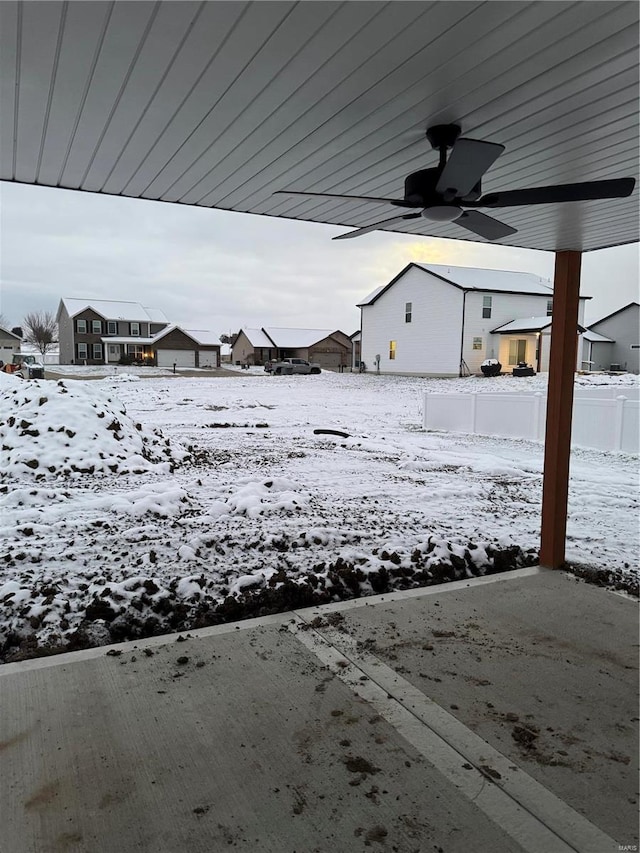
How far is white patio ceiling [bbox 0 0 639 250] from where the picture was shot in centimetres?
195

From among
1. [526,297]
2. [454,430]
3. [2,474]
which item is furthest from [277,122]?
[526,297]

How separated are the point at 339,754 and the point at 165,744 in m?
0.67

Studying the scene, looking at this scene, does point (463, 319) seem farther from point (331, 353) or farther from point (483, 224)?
point (331, 353)

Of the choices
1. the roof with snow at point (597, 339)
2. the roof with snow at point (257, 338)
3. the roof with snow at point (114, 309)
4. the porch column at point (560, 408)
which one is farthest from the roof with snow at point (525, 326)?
the roof with snow at point (114, 309)

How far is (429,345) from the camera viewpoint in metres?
24.7

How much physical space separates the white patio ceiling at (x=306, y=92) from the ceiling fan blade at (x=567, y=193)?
0.26 metres

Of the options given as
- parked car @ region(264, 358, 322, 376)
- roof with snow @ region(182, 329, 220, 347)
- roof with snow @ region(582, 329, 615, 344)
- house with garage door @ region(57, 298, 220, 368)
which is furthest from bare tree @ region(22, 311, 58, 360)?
roof with snow @ region(582, 329, 615, 344)

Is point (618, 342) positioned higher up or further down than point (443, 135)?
higher up

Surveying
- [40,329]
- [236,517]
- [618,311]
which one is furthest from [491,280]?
[40,329]

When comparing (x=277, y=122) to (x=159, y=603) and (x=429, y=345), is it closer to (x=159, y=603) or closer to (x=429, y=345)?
(x=159, y=603)

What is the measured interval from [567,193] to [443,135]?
0.84m

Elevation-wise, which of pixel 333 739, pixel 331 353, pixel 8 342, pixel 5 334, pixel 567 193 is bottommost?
pixel 333 739

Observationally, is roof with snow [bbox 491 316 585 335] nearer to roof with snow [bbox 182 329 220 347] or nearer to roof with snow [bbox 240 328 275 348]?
roof with snow [bbox 182 329 220 347]

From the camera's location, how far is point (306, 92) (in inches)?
98.0
